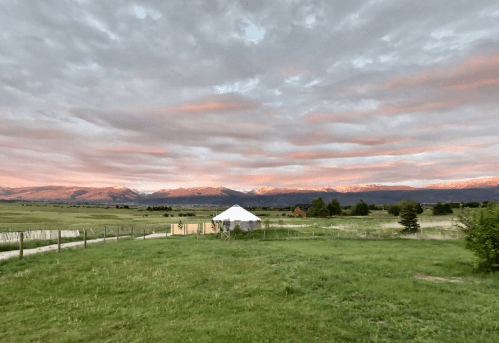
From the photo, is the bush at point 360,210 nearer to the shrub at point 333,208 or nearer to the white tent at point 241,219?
the shrub at point 333,208

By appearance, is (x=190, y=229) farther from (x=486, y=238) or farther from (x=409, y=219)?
(x=486, y=238)

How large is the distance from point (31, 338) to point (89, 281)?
637cm

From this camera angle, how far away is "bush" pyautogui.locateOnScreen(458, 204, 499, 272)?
16156 millimetres

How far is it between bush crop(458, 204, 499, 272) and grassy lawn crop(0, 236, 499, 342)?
3.86ft

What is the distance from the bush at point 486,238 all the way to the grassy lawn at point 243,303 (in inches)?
46.3

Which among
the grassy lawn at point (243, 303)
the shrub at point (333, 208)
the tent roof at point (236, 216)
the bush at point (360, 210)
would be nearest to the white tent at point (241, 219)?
the tent roof at point (236, 216)

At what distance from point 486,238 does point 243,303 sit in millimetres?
15993

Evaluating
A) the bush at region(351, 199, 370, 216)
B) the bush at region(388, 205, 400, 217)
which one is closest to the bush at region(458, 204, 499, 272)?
the bush at region(388, 205, 400, 217)

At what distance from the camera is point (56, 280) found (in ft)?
44.0

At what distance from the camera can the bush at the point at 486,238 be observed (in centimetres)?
1616

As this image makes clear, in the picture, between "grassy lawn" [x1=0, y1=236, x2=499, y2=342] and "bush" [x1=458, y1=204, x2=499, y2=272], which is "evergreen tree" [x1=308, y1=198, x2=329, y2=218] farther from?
"bush" [x1=458, y1=204, x2=499, y2=272]

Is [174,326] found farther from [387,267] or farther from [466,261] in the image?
[466,261]

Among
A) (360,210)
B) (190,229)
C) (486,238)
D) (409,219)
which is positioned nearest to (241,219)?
(190,229)

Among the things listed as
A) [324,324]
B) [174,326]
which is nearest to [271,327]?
[324,324]
